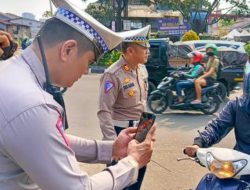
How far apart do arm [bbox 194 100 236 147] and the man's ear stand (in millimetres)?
1403

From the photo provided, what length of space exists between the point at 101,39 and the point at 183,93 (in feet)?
23.9

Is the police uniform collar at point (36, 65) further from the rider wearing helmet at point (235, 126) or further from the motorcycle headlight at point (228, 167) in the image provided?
the rider wearing helmet at point (235, 126)

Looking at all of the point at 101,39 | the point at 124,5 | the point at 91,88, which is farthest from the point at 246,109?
the point at 124,5

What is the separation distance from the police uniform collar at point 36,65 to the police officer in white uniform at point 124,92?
5.72ft

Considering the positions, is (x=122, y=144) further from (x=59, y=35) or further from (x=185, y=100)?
(x=185, y=100)

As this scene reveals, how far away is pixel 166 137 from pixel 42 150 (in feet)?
17.2

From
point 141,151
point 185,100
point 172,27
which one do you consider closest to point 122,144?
point 141,151

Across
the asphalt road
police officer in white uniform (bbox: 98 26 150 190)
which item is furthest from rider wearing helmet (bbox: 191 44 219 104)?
police officer in white uniform (bbox: 98 26 150 190)

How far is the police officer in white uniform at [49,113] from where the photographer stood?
126cm

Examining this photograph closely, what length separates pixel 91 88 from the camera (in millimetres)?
12695

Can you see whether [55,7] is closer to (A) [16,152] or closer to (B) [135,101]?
(A) [16,152]

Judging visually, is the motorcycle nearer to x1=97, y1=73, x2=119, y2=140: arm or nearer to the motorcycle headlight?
x1=97, y1=73, x2=119, y2=140: arm

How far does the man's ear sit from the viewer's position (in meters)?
1.40

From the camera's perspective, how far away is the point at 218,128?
2.70 m
